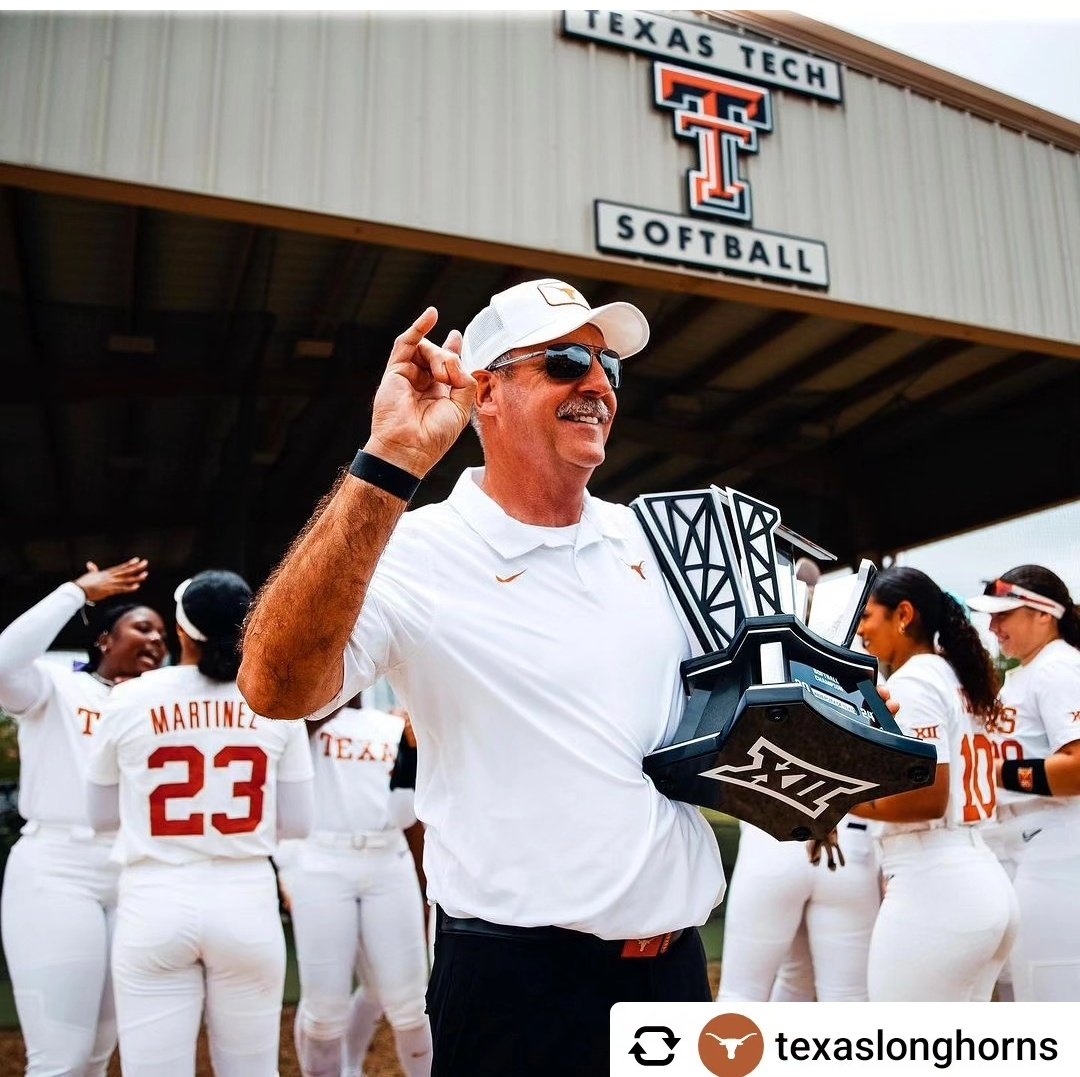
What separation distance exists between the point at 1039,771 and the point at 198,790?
2.30 meters

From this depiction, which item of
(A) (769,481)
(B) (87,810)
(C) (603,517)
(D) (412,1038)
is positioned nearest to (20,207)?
(B) (87,810)

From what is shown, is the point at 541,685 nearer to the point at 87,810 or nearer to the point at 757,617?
the point at 757,617

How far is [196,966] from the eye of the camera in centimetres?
264

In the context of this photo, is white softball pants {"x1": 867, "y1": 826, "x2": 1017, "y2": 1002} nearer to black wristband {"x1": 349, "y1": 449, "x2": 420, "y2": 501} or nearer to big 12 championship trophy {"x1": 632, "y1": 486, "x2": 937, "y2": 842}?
big 12 championship trophy {"x1": 632, "y1": 486, "x2": 937, "y2": 842}

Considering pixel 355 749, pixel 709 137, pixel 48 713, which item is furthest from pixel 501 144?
pixel 48 713

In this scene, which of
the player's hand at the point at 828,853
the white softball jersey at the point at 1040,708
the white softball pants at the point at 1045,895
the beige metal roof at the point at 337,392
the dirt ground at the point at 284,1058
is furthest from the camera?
the beige metal roof at the point at 337,392

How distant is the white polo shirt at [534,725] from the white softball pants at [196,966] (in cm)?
138

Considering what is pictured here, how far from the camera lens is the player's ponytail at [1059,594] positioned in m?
3.14

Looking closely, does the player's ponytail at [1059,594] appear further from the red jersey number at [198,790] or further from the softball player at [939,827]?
the red jersey number at [198,790]

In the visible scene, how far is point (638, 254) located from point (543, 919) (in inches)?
141

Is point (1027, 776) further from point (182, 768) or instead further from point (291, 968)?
point (291, 968)

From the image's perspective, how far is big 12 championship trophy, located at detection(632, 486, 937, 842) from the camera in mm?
1253

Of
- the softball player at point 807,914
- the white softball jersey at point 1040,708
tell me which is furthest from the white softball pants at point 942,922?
the softball player at point 807,914

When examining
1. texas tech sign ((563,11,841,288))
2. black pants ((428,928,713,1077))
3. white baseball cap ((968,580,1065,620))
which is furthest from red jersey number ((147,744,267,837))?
texas tech sign ((563,11,841,288))
